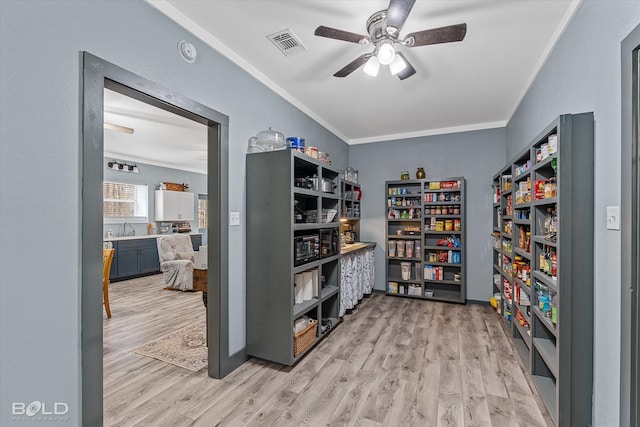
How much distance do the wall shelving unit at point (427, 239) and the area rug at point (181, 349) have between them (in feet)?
9.84

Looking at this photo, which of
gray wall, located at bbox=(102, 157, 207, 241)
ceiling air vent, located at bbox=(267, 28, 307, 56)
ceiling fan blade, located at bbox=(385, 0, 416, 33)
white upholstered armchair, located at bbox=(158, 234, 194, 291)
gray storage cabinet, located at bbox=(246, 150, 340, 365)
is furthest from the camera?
gray wall, located at bbox=(102, 157, 207, 241)

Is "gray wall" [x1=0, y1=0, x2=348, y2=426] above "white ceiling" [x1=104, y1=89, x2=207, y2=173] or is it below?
below

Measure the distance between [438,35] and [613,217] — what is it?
1372 mm

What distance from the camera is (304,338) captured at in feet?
8.86

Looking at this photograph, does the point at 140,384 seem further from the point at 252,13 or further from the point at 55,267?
the point at 252,13

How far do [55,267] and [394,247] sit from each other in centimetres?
425

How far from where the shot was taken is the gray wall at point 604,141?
143 centimetres

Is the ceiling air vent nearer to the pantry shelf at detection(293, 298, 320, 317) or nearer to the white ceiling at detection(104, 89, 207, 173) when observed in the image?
the white ceiling at detection(104, 89, 207, 173)

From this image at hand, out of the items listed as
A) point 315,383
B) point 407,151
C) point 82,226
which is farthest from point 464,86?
point 82,226

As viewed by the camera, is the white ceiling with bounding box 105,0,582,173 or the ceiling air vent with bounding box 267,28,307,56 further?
the ceiling air vent with bounding box 267,28,307,56

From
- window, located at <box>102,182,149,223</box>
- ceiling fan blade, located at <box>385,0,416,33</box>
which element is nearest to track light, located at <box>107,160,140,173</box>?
window, located at <box>102,182,149,223</box>

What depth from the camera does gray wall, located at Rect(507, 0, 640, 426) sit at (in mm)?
1430

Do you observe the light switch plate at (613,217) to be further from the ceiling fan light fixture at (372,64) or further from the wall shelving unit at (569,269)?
the ceiling fan light fixture at (372,64)

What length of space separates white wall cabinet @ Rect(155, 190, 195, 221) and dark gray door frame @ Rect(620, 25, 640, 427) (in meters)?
7.68
